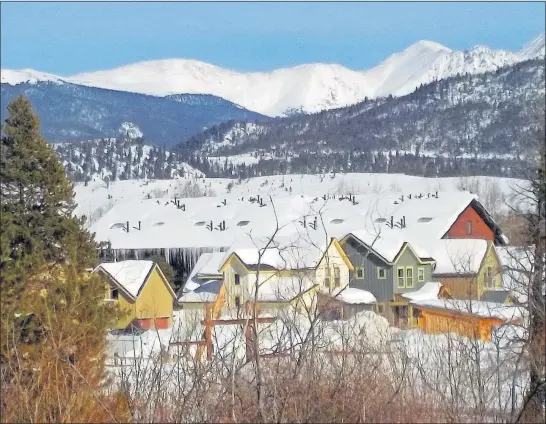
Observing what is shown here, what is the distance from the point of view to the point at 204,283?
37844mm

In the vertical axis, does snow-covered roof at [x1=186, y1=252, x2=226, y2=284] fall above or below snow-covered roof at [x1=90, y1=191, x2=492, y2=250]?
below

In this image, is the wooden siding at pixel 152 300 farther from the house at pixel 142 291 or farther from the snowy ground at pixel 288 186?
the snowy ground at pixel 288 186

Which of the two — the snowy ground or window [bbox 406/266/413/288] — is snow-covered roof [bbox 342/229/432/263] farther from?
the snowy ground

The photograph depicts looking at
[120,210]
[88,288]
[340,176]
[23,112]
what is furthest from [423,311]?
[340,176]

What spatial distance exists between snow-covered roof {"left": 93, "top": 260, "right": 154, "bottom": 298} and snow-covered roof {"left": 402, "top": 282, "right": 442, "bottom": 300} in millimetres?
9335

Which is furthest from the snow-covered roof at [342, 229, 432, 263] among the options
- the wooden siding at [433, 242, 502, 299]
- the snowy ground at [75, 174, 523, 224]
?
the snowy ground at [75, 174, 523, 224]

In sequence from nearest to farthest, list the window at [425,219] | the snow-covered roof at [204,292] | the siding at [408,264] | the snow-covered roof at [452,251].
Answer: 1. the snow-covered roof at [204,292]
2. the siding at [408,264]
3. the snow-covered roof at [452,251]
4. the window at [425,219]

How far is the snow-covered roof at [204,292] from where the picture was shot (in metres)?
34.9

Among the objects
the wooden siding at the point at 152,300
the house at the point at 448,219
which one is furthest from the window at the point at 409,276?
the wooden siding at the point at 152,300

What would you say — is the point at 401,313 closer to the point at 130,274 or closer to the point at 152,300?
the point at 152,300

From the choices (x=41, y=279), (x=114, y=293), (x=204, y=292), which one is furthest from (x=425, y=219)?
(x=41, y=279)

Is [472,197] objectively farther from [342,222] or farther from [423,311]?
[423,311]

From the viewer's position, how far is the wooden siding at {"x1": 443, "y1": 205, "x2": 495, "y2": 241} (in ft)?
151

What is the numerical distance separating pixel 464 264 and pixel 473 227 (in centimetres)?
1317
